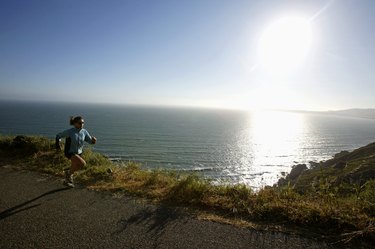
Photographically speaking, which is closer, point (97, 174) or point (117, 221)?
point (117, 221)

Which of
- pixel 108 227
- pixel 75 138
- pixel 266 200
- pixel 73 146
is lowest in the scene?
pixel 108 227

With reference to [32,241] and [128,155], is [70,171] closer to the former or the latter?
[32,241]

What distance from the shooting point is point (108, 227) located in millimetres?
4441

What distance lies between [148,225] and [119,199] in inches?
65.6

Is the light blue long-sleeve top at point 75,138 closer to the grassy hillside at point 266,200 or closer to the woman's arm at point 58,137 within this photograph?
the woman's arm at point 58,137

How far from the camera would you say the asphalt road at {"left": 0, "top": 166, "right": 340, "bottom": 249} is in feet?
12.9

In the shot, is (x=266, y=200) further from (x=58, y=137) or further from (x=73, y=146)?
(x=58, y=137)

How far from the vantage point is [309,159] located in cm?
7494

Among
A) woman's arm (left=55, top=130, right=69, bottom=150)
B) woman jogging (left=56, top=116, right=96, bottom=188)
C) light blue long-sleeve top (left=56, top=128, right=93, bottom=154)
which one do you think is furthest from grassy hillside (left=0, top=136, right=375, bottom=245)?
woman's arm (left=55, top=130, right=69, bottom=150)

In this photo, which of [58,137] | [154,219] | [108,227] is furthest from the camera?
[58,137]

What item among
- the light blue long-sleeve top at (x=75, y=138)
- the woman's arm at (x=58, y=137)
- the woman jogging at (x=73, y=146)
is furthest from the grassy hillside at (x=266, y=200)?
the woman's arm at (x=58, y=137)

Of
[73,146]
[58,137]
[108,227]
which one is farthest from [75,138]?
[108,227]

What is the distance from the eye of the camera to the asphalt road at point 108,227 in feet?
12.9

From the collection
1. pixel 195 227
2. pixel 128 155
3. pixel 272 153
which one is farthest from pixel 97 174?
pixel 272 153
